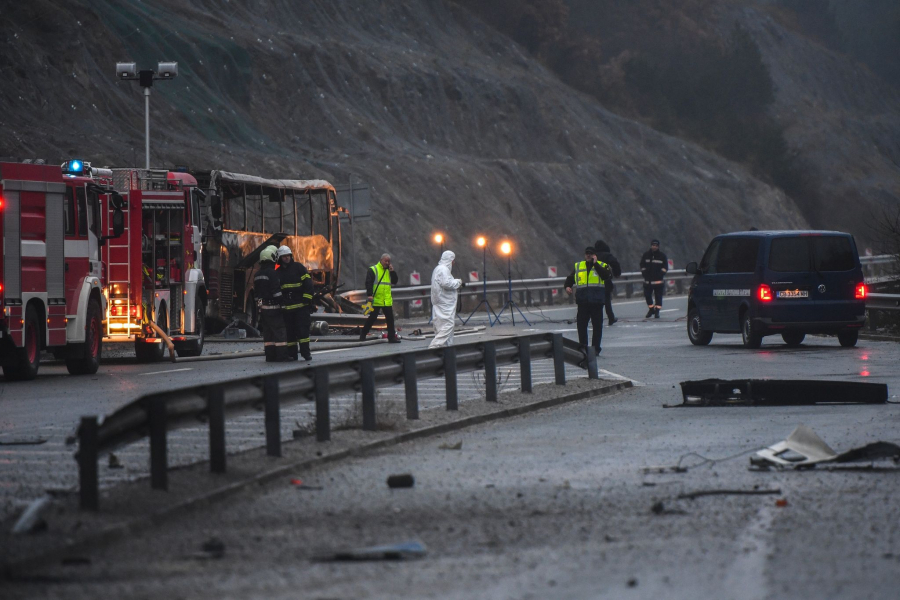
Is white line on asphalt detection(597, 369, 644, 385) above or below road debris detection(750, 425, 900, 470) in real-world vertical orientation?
below

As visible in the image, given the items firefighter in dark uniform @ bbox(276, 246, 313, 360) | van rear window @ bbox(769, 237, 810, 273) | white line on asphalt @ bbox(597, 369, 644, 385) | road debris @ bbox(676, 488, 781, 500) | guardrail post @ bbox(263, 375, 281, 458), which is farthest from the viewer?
van rear window @ bbox(769, 237, 810, 273)

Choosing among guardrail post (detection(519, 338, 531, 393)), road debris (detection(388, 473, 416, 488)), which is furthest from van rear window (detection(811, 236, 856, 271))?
road debris (detection(388, 473, 416, 488))

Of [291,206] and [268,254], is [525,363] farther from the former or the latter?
[291,206]

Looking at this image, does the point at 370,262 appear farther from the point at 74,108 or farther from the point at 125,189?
the point at 125,189

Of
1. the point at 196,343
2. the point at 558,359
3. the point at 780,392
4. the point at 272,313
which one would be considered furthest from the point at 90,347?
the point at 780,392

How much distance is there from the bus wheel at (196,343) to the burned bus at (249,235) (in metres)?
3.04

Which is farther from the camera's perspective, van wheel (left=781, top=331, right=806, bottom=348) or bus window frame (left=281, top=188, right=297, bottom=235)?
bus window frame (left=281, top=188, right=297, bottom=235)

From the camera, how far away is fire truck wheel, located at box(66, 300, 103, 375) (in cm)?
2064

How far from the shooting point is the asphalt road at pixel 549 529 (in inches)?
Answer: 247

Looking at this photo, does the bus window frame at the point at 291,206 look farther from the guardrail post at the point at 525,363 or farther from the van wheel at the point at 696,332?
the guardrail post at the point at 525,363

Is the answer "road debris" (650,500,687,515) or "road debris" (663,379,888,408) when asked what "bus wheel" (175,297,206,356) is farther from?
"road debris" (650,500,687,515)

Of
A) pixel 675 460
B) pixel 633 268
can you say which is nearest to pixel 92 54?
pixel 633 268

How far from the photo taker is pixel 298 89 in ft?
203

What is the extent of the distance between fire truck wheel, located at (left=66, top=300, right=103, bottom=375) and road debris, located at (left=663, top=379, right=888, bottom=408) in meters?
9.34
